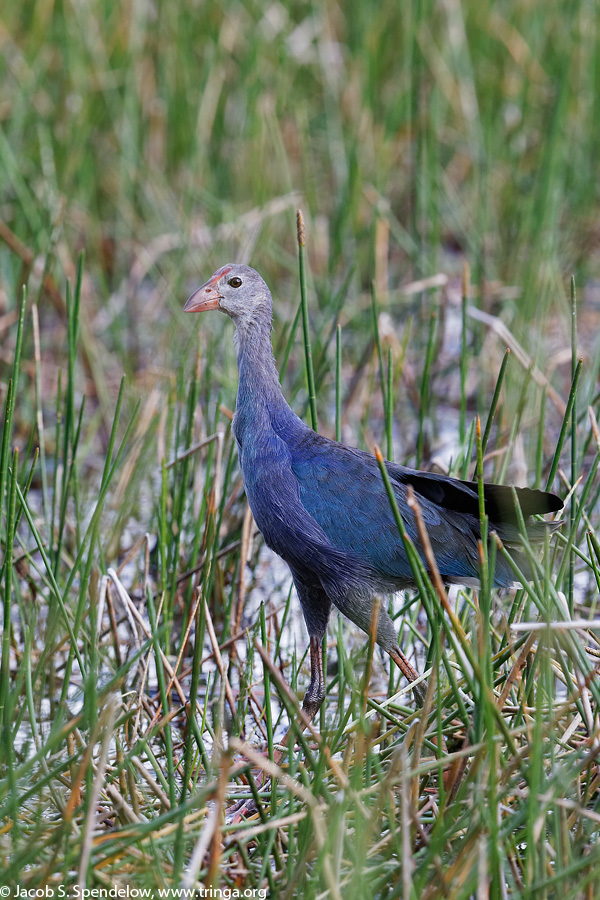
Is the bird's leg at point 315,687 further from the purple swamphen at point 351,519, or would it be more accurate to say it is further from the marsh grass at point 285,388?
the purple swamphen at point 351,519

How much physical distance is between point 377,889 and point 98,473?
8.08 ft

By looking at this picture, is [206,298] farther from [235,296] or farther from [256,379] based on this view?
[256,379]

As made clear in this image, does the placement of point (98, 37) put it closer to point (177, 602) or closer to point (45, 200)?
point (45, 200)

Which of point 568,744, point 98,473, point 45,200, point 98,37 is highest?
point 98,37

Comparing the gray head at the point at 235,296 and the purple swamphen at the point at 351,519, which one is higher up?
the gray head at the point at 235,296

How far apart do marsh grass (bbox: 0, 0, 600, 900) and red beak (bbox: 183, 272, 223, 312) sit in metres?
0.21

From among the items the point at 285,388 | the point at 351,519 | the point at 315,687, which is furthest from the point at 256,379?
the point at 285,388

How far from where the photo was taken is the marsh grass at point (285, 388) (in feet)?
6.32

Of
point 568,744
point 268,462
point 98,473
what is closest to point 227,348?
point 98,473

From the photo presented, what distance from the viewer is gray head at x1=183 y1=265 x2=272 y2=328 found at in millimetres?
2498

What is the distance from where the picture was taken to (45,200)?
13.5 ft

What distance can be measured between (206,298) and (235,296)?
70 mm

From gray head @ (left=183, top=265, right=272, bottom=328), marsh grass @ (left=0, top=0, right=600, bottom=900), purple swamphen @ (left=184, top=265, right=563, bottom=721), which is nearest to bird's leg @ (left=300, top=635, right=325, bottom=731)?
marsh grass @ (left=0, top=0, right=600, bottom=900)

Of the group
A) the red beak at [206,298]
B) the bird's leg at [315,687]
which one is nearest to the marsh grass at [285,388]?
the bird's leg at [315,687]
